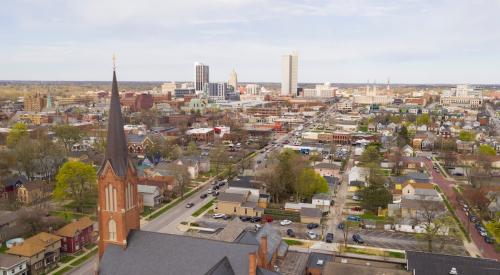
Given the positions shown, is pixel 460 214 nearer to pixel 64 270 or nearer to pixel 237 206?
pixel 237 206

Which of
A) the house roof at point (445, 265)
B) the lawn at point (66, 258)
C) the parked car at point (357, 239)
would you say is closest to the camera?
the house roof at point (445, 265)

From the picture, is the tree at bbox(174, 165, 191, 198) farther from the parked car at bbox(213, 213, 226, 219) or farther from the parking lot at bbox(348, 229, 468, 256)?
the parking lot at bbox(348, 229, 468, 256)

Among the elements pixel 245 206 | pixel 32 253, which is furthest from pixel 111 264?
pixel 245 206

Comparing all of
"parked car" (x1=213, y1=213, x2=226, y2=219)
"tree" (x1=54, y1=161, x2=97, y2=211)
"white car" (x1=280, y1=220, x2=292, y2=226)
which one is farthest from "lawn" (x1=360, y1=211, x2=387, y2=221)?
"tree" (x1=54, y1=161, x2=97, y2=211)

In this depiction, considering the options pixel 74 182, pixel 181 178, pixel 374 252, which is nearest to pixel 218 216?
pixel 181 178

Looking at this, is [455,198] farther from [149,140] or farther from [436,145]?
[149,140]

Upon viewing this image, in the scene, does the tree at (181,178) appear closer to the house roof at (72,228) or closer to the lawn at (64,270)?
the house roof at (72,228)

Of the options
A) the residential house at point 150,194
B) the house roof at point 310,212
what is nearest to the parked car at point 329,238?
the house roof at point 310,212
